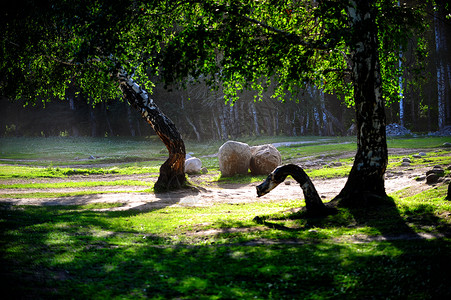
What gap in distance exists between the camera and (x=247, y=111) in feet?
200

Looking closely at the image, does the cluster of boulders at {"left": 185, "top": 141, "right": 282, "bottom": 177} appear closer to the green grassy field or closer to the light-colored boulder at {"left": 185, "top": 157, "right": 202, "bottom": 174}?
the light-colored boulder at {"left": 185, "top": 157, "right": 202, "bottom": 174}

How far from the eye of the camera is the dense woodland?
142ft

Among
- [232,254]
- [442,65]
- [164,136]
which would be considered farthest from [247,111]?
[232,254]

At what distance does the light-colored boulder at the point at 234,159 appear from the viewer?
2228 cm

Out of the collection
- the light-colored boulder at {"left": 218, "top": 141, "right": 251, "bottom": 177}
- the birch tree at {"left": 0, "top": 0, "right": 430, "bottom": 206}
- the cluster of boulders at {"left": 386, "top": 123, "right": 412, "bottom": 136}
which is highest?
the birch tree at {"left": 0, "top": 0, "right": 430, "bottom": 206}

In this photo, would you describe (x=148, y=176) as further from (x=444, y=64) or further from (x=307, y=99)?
(x=444, y=64)

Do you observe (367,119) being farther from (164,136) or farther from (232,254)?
(164,136)

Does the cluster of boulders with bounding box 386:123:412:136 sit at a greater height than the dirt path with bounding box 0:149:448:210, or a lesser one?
greater

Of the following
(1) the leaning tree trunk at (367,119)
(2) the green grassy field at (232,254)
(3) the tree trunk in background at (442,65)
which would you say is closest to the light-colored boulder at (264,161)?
(2) the green grassy field at (232,254)

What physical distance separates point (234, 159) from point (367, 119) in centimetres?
1290

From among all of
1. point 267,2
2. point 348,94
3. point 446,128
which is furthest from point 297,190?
point 446,128

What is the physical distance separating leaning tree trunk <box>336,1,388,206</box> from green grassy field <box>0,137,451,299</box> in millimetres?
599

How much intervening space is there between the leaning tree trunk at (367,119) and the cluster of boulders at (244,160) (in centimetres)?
1225

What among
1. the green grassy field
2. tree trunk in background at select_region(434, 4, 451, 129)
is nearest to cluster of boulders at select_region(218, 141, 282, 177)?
the green grassy field
